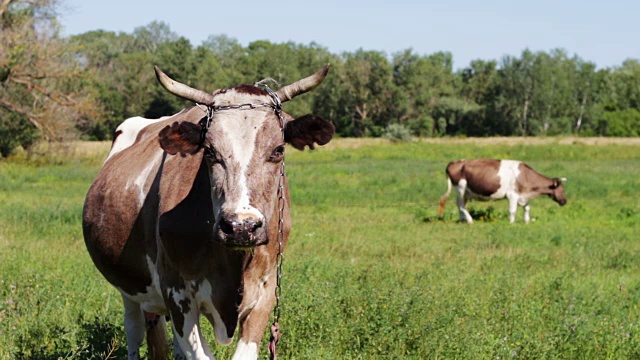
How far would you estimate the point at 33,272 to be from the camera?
9.38m

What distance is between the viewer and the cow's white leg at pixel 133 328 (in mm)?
7004

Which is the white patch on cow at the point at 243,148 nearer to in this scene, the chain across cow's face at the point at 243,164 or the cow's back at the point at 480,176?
the chain across cow's face at the point at 243,164

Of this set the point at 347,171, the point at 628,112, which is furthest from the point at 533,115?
the point at 347,171

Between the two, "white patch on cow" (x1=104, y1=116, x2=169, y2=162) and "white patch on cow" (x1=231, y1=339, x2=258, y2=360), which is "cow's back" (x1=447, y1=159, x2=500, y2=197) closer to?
"white patch on cow" (x1=104, y1=116, x2=169, y2=162)

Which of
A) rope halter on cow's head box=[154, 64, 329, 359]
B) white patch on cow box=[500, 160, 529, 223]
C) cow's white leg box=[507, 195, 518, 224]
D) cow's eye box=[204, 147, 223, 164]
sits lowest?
cow's white leg box=[507, 195, 518, 224]

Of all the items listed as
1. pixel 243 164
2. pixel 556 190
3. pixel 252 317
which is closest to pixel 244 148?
pixel 243 164

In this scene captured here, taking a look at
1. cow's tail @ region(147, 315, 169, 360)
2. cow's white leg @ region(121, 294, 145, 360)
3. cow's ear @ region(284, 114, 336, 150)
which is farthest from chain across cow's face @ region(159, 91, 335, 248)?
cow's white leg @ region(121, 294, 145, 360)

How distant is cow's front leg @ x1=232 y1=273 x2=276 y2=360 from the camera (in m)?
5.10

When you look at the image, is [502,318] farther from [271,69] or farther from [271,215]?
[271,69]

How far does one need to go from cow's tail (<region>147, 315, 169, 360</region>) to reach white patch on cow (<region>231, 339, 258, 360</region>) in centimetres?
173

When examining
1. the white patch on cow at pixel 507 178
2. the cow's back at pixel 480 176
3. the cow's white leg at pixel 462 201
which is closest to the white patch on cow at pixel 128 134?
the cow's white leg at pixel 462 201

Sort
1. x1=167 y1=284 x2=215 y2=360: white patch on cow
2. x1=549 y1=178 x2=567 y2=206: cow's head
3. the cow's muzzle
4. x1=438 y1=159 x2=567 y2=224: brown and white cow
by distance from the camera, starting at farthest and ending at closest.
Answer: x1=549 y1=178 x2=567 y2=206: cow's head → x1=438 y1=159 x2=567 y2=224: brown and white cow → x1=167 y1=284 x2=215 y2=360: white patch on cow → the cow's muzzle

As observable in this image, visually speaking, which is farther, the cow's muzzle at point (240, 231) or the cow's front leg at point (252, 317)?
the cow's front leg at point (252, 317)

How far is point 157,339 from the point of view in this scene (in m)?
6.71
